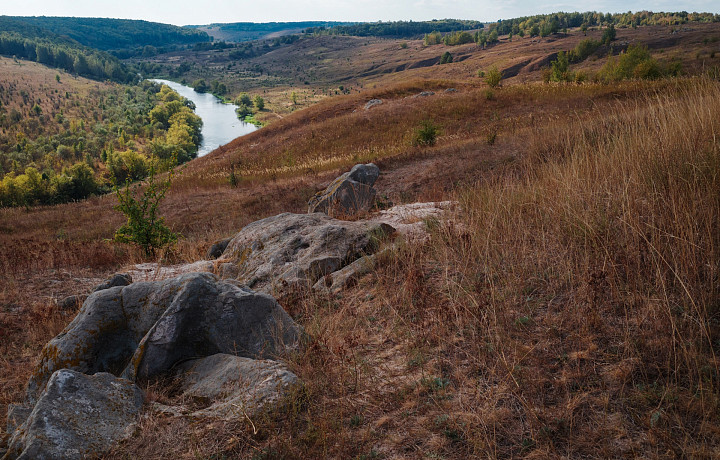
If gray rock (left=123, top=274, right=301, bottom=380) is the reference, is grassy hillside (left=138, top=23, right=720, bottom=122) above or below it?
above

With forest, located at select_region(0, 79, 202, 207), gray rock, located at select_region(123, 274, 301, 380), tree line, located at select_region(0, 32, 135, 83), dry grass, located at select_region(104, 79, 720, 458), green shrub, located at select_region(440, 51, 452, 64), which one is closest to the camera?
dry grass, located at select_region(104, 79, 720, 458)

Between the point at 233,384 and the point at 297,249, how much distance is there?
4.09 metres

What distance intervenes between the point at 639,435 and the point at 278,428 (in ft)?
8.10

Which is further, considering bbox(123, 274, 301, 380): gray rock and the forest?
the forest

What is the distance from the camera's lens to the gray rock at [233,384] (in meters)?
3.29

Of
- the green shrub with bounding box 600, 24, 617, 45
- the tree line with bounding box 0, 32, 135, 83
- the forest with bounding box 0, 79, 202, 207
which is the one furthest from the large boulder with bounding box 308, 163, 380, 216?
the tree line with bounding box 0, 32, 135, 83

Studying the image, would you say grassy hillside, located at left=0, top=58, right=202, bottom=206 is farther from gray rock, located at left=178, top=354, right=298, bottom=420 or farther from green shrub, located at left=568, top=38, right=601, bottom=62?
green shrub, located at left=568, top=38, right=601, bottom=62

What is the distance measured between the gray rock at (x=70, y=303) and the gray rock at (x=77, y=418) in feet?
15.7

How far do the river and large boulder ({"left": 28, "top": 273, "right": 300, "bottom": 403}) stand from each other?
7428 cm

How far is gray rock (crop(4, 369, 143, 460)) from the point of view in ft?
9.54

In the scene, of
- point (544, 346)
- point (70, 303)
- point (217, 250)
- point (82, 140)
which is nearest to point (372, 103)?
point (217, 250)

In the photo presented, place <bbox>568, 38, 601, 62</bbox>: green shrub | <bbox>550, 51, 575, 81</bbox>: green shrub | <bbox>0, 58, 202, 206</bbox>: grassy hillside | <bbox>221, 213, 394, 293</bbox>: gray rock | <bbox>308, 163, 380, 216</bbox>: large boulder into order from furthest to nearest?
<bbox>568, 38, 601, 62</bbox>: green shrub
<bbox>0, 58, 202, 206</bbox>: grassy hillside
<bbox>550, 51, 575, 81</bbox>: green shrub
<bbox>308, 163, 380, 216</bbox>: large boulder
<bbox>221, 213, 394, 293</bbox>: gray rock

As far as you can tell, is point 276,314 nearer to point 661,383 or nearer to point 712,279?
point 661,383

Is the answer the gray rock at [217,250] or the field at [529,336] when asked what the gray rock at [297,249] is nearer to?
the field at [529,336]
